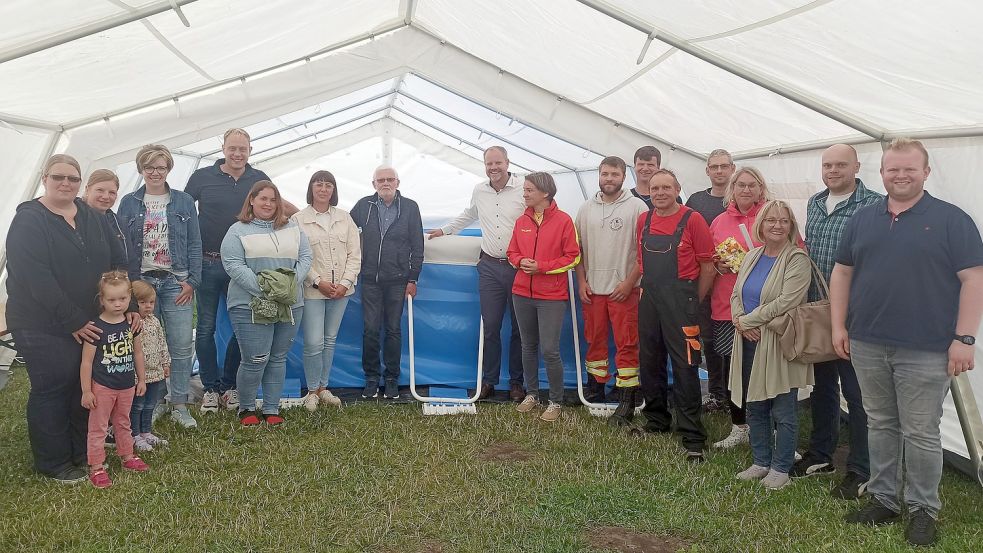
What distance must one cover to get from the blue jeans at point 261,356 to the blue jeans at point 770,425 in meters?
2.69

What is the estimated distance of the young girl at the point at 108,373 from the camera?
3.45 meters

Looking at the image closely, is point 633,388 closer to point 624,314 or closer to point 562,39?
point 624,314

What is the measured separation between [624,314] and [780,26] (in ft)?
6.19

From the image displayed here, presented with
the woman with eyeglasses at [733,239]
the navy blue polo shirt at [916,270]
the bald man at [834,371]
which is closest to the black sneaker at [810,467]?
the bald man at [834,371]

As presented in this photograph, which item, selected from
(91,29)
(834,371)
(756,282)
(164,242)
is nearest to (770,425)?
(834,371)

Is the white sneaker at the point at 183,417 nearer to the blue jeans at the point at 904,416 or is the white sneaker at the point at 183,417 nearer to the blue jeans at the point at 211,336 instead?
the blue jeans at the point at 211,336

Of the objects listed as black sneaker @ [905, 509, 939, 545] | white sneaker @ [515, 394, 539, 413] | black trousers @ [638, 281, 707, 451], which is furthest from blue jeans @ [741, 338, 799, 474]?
white sneaker @ [515, 394, 539, 413]

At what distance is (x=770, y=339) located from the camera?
3.46 meters

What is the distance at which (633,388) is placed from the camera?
4551 millimetres

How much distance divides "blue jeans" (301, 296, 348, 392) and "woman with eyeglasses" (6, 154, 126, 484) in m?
1.40

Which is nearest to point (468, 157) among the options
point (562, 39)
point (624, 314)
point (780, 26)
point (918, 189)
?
point (562, 39)

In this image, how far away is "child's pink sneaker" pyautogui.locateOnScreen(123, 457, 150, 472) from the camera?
3602 mm

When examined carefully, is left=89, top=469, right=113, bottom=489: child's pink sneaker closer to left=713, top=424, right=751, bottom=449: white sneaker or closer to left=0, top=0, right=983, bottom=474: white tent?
left=0, top=0, right=983, bottom=474: white tent

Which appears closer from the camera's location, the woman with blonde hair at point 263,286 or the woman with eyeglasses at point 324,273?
the woman with blonde hair at point 263,286
